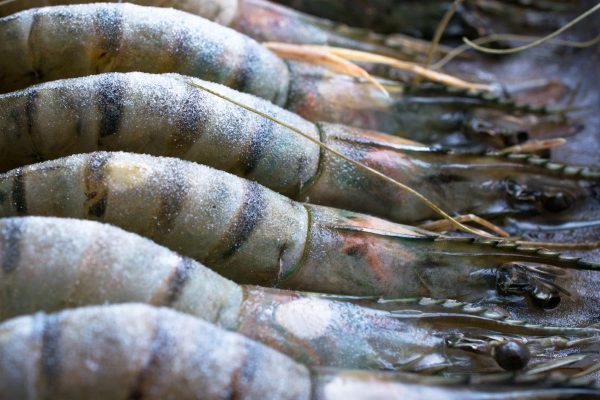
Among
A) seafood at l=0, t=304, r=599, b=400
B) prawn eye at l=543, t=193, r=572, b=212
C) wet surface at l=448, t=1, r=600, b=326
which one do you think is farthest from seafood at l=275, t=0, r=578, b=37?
seafood at l=0, t=304, r=599, b=400

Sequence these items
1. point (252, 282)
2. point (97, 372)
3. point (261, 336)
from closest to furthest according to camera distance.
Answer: point (97, 372), point (261, 336), point (252, 282)

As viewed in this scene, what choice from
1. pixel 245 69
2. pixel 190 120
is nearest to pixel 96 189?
pixel 190 120

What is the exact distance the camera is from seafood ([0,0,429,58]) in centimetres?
218

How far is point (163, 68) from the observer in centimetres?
199

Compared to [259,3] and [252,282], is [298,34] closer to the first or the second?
[259,3]

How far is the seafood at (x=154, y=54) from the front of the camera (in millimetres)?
1899

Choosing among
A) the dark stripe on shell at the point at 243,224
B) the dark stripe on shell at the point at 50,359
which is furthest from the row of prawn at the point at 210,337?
the dark stripe on shell at the point at 243,224

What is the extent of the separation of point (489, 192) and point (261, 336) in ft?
3.29

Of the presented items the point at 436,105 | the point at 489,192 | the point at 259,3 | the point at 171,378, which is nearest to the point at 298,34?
the point at 259,3

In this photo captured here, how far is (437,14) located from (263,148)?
151cm

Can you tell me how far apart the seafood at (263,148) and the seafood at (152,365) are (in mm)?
627

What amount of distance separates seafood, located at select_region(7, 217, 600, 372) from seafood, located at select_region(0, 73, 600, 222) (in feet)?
1.28

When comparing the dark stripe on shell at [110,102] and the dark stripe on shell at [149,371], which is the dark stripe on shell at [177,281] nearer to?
the dark stripe on shell at [149,371]

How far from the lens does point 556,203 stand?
2.19m
